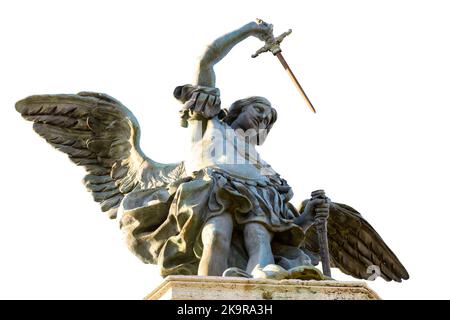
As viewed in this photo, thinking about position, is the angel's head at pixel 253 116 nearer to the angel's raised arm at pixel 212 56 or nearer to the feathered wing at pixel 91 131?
the angel's raised arm at pixel 212 56

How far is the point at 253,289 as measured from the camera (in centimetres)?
785

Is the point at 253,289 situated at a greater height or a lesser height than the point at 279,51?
lesser

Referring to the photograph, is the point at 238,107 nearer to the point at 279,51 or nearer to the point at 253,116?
the point at 253,116

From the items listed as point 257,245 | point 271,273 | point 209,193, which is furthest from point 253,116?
point 271,273

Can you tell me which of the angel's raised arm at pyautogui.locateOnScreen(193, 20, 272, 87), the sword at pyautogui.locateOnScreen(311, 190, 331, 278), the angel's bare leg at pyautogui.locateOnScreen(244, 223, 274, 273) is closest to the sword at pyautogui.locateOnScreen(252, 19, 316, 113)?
the angel's raised arm at pyautogui.locateOnScreen(193, 20, 272, 87)

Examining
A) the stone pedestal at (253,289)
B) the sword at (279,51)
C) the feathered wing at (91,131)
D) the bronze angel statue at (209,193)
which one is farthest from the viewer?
the feathered wing at (91,131)

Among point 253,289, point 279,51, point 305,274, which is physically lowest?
point 253,289

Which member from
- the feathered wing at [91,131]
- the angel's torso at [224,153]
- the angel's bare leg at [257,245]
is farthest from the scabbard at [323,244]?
the feathered wing at [91,131]

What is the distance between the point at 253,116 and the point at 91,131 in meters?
1.51

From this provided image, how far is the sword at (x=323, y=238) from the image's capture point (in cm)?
924

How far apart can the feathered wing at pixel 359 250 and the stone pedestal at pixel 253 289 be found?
227cm
